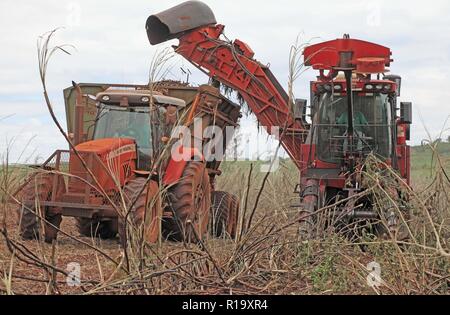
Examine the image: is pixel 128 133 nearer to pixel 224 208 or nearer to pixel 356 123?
pixel 224 208

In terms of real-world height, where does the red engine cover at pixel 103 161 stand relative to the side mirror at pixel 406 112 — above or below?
below

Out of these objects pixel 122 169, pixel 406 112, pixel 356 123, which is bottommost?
pixel 122 169

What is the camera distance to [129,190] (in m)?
9.63

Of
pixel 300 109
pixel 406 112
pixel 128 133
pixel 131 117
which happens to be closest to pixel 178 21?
pixel 131 117

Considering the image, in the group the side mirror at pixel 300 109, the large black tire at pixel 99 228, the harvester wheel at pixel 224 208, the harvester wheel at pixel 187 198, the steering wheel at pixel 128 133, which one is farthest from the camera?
the harvester wheel at pixel 224 208

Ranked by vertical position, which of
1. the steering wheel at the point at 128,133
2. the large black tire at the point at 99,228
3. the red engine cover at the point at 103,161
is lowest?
the large black tire at the point at 99,228

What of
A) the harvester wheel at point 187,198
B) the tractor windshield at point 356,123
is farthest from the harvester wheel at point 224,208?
the tractor windshield at point 356,123

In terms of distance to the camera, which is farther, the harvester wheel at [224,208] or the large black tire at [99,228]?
the harvester wheel at [224,208]

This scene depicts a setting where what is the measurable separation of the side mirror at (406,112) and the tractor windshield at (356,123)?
0.46m

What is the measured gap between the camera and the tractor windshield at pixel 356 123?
33.9ft

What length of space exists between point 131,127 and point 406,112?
3748 millimetres

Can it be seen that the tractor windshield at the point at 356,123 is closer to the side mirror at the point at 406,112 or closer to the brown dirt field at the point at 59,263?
the side mirror at the point at 406,112

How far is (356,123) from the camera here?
1040 centimetres
